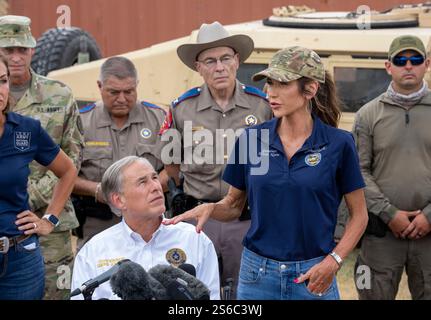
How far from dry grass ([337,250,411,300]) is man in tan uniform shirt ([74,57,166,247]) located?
1.93 meters

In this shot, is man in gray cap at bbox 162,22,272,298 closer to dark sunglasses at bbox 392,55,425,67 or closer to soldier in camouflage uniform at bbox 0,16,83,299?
soldier in camouflage uniform at bbox 0,16,83,299

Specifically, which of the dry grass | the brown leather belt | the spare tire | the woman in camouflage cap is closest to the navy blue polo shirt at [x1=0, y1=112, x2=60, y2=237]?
the brown leather belt

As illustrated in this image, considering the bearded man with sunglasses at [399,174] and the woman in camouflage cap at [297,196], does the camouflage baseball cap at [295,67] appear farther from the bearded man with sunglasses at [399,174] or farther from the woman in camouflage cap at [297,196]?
the bearded man with sunglasses at [399,174]

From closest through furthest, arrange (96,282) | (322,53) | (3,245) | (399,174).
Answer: (96,282) → (3,245) → (399,174) → (322,53)

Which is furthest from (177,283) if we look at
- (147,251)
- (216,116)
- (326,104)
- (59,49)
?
(59,49)

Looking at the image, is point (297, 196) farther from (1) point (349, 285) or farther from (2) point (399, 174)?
(1) point (349, 285)

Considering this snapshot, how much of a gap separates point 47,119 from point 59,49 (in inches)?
194

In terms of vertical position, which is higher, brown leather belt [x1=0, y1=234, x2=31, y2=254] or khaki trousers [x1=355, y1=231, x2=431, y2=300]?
brown leather belt [x1=0, y1=234, x2=31, y2=254]

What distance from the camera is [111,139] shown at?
6.21m

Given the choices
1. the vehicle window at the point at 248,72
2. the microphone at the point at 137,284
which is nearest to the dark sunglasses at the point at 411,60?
the vehicle window at the point at 248,72

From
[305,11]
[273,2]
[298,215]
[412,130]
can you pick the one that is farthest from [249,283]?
[273,2]

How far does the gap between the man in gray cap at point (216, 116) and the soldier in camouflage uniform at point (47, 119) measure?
0.61m

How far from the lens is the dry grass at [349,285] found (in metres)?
7.07

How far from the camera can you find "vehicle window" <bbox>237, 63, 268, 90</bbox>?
25.3 ft
